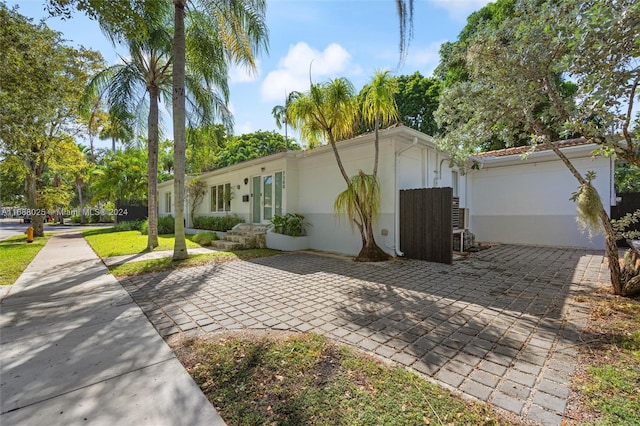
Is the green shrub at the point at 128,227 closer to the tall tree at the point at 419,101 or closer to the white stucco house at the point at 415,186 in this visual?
the white stucco house at the point at 415,186

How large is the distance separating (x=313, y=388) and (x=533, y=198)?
12173 millimetres

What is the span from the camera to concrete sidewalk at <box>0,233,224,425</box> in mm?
2008

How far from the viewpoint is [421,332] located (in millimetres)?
3336

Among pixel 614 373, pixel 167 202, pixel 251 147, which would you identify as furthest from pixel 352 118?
pixel 251 147

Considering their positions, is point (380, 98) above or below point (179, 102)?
below

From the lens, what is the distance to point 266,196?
38.3 feet

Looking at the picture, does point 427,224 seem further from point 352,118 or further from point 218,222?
point 218,222

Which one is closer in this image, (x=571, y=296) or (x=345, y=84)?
(x=571, y=296)

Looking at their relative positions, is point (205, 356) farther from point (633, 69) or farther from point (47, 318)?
point (633, 69)

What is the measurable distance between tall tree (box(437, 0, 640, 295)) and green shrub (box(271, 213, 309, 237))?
5.50m

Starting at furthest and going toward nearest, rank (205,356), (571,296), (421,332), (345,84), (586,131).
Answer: (345,84) < (571,296) < (586,131) < (421,332) < (205,356)

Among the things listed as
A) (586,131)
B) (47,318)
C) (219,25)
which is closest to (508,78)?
(586,131)

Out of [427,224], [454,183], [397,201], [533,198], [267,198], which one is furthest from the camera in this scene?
[267,198]

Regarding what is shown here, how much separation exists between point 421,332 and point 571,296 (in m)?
Answer: 3.22
